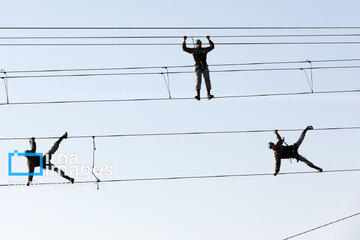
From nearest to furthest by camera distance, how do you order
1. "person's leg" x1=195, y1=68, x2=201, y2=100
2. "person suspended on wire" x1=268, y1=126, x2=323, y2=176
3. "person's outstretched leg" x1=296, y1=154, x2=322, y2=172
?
"person's leg" x1=195, y1=68, x2=201, y2=100, "person suspended on wire" x1=268, y1=126, x2=323, y2=176, "person's outstretched leg" x1=296, y1=154, x2=322, y2=172

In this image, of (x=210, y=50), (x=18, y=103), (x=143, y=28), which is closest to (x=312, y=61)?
(x=210, y=50)

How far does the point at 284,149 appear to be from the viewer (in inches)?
866

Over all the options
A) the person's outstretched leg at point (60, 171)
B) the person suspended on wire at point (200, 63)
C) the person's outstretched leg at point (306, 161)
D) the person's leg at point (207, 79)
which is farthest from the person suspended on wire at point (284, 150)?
the person's outstretched leg at point (60, 171)

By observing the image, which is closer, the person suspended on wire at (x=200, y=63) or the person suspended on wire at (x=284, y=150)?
the person suspended on wire at (x=200, y=63)

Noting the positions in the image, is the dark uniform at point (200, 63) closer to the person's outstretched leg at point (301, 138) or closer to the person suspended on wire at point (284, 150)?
the person suspended on wire at point (284, 150)

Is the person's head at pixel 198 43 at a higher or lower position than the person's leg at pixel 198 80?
higher

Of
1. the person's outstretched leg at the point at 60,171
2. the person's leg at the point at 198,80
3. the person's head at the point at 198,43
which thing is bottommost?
the person's outstretched leg at the point at 60,171

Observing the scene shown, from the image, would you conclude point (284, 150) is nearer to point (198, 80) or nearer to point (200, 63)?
point (198, 80)

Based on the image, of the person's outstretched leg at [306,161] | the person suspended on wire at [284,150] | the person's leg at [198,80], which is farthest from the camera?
the person's outstretched leg at [306,161]

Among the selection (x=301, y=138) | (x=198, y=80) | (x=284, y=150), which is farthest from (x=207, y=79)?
(x=301, y=138)

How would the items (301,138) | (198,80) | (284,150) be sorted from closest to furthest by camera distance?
(198,80) < (284,150) < (301,138)

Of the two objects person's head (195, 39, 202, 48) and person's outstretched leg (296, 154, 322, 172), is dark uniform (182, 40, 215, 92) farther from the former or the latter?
person's outstretched leg (296, 154, 322, 172)

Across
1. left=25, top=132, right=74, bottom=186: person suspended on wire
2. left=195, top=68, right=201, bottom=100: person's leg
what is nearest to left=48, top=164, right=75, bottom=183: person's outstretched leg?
left=25, top=132, right=74, bottom=186: person suspended on wire

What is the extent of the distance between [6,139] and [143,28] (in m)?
5.25
